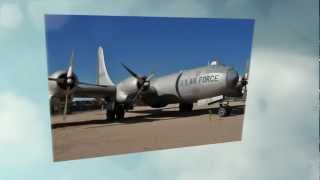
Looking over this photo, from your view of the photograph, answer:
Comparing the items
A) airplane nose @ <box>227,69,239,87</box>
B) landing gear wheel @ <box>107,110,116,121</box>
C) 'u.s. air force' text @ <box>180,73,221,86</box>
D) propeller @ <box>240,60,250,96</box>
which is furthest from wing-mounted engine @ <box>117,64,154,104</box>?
propeller @ <box>240,60,250,96</box>

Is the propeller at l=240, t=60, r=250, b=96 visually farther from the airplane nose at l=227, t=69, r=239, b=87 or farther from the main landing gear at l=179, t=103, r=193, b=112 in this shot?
the main landing gear at l=179, t=103, r=193, b=112

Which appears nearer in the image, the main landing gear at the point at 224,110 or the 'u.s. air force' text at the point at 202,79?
the 'u.s. air force' text at the point at 202,79

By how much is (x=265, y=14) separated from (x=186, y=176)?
140 cm

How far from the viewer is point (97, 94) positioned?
11.6 ft

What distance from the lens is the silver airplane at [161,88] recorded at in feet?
11.2

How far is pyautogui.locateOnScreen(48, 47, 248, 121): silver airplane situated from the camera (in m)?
3.42

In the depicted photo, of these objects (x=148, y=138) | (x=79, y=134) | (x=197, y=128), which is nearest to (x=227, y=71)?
(x=197, y=128)

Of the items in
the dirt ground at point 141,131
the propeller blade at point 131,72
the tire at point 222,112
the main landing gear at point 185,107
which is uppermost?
the propeller blade at point 131,72

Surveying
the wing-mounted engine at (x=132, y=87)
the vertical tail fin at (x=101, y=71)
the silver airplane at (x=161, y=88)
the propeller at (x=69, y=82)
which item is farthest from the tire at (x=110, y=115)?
the propeller at (x=69, y=82)

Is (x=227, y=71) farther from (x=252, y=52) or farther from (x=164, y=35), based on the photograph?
(x=164, y=35)

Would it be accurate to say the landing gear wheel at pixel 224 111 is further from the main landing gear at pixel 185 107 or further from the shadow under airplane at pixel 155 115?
the main landing gear at pixel 185 107

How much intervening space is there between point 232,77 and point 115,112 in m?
0.94

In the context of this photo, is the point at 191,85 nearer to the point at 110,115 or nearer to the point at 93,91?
the point at 110,115

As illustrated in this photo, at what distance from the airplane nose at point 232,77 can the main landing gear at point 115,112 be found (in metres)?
0.84
